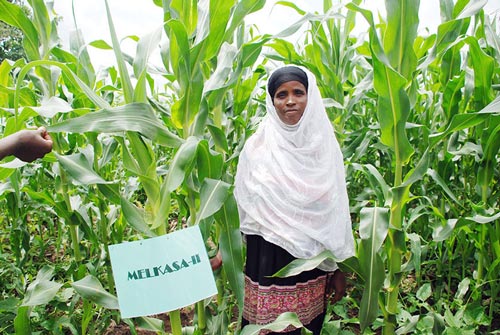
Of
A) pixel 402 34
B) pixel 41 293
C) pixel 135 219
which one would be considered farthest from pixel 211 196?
pixel 402 34

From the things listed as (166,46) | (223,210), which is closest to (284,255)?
(223,210)

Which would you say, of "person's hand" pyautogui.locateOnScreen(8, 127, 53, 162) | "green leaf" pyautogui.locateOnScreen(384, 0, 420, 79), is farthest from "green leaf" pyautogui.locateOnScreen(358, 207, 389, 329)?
"person's hand" pyautogui.locateOnScreen(8, 127, 53, 162)

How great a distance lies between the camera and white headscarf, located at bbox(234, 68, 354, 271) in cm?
160

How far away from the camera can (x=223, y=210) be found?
144 cm

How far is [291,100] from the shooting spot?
5.23 ft

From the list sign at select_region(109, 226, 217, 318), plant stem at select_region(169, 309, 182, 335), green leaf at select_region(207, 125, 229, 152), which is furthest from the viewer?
green leaf at select_region(207, 125, 229, 152)

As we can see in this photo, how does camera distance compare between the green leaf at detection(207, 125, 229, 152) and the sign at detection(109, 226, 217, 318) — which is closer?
the sign at detection(109, 226, 217, 318)

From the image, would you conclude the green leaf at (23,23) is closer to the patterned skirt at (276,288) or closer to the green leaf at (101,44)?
the green leaf at (101,44)

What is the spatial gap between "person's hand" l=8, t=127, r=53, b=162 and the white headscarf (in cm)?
85

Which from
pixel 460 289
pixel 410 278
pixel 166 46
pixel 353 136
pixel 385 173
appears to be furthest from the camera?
pixel 385 173

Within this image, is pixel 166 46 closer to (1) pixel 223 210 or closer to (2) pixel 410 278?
(1) pixel 223 210

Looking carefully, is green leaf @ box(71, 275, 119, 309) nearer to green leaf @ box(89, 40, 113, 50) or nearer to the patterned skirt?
the patterned skirt

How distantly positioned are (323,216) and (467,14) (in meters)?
1.01

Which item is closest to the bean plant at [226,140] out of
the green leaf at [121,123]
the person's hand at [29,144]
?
the green leaf at [121,123]
